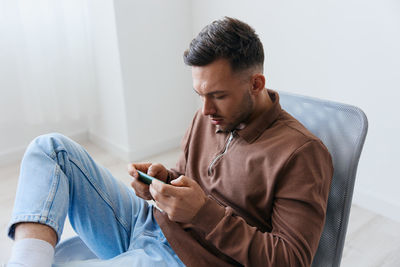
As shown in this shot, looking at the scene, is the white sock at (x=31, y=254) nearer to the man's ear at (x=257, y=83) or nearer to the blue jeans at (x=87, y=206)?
the blue jeans at (x=87, y=206)

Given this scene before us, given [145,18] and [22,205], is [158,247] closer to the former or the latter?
[22,205]

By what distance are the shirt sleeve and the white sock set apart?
1.07ft

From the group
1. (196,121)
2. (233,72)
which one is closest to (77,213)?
(196,121)

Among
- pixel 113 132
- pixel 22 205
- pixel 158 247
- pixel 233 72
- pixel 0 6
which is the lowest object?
pixel 113 132

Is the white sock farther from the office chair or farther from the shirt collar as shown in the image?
the office chair

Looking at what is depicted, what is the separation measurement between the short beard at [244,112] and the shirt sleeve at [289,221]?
18 centimetres

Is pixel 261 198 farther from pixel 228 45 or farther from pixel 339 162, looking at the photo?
pixel 228 45

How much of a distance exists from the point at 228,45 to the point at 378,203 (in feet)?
4.24

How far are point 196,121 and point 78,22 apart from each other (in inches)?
59.1

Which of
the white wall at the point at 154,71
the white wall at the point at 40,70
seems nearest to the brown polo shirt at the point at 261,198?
the white wall at the point at 154,71

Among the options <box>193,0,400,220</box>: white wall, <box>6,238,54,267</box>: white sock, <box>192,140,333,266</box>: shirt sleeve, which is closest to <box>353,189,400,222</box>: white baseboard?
<box>193,0,400,220</box>: white wall

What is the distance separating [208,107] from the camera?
0.99m

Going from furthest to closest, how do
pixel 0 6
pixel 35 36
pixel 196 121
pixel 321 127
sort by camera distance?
1. pixel 35 36
2. pixel 0 6
3. pixel 196 121
4. pixel 321 127

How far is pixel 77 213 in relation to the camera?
1.05m
